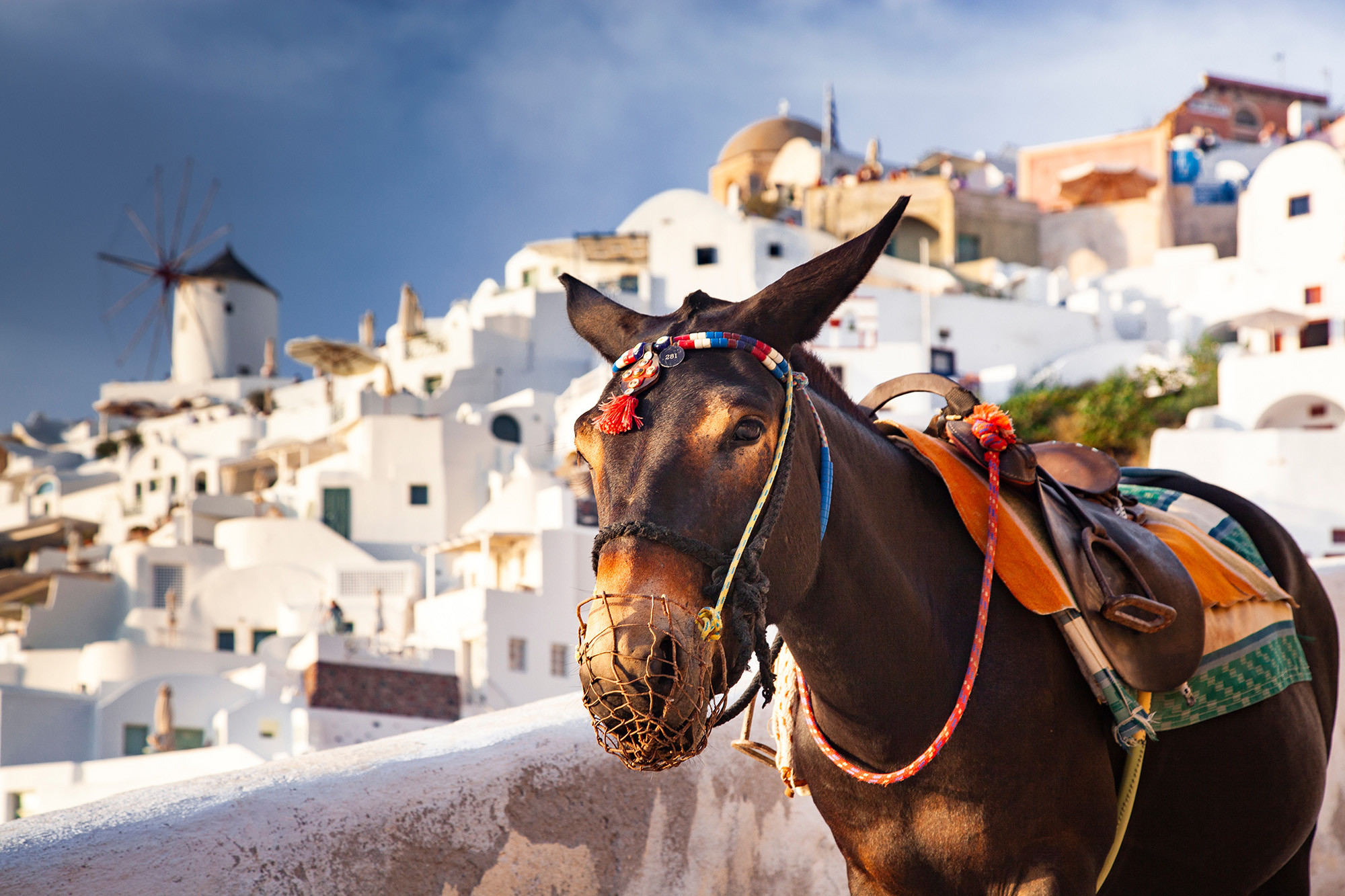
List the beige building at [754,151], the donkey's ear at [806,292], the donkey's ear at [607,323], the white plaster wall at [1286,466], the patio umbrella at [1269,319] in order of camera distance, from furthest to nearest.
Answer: the beige building at [754,151] → the patio umbrella at [1269,319] → the white plaster wall at [1286,466] → the donkey's ear at [607,323] → the donkey's ear at [806,292]

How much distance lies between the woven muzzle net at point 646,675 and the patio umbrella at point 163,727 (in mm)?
25359

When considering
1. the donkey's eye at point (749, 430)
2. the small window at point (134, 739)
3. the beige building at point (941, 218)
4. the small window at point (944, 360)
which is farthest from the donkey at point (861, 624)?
the beige building at point (941, 218)

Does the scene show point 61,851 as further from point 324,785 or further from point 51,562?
point 51,562

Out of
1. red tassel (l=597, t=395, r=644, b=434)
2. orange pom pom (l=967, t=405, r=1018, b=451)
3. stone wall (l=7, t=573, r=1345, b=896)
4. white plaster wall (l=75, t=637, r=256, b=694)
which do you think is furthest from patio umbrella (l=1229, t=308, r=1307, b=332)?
red tassel (l=597, t=395, r=644, b=434)

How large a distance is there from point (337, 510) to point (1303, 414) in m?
29.7

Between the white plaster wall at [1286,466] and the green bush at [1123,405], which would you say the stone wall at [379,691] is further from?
the green bush at [1123,405]

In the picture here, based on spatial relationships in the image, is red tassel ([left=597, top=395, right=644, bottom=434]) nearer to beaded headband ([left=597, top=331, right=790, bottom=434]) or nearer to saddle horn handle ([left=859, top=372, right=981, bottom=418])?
beaded headband ([left=597, top=331, right=790, bottom=434])

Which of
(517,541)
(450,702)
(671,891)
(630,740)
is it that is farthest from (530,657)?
(630,740)

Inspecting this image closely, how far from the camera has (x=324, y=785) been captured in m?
3.14

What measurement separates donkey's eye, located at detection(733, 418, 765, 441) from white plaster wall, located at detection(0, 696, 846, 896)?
5.41ft

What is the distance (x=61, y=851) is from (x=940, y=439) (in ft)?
7.36

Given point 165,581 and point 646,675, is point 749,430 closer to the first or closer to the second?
point 646,675

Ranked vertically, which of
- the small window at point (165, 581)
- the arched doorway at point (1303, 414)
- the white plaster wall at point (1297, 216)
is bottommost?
the small window at point (165, 581)

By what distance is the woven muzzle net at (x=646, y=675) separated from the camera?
6.45 feet
